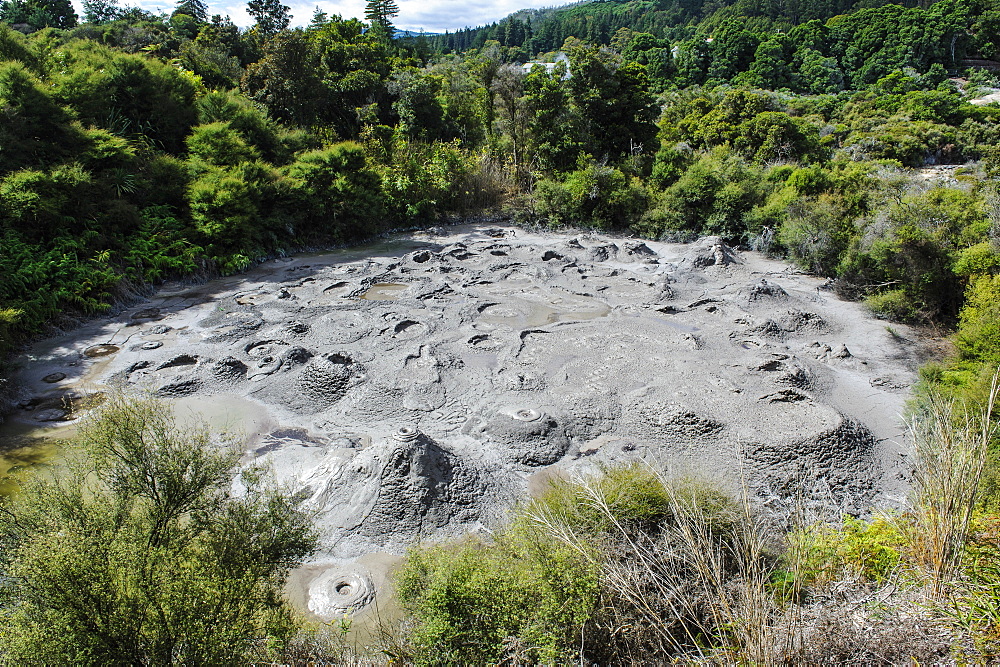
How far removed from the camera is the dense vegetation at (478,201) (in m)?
4.23

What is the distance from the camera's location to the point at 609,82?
81.5 feet

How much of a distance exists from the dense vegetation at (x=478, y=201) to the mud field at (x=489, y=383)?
1308 mm

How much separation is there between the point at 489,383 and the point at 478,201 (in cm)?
1649

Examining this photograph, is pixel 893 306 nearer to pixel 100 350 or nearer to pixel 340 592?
pixel 340 592

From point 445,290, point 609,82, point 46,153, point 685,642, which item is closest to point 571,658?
point 685,642

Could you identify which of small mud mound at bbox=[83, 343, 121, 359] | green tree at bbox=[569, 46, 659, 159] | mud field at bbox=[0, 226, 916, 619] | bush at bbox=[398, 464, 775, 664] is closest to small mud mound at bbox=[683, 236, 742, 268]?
mud field at bbox=[0, 226, 916, 619]

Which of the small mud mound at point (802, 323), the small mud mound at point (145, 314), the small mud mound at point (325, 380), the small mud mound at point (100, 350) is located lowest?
the small mud mound at point (802, 323)

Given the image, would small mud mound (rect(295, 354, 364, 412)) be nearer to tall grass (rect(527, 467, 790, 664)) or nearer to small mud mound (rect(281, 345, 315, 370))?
small mud mound (rect(281, 345, 315, 370))

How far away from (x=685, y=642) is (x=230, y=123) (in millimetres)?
22026

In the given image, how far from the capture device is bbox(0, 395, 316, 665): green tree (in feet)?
11.5

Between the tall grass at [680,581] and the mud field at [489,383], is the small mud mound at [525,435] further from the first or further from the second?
the tall grass at [680,581]

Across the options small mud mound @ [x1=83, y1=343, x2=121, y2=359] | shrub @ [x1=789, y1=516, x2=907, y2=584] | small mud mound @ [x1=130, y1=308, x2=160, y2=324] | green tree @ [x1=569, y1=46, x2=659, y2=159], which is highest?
green tree @ [x1=569, y1=46, x2=659, y2=159]

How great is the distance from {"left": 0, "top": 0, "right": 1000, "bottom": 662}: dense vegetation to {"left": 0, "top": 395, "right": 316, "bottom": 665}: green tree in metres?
0.04

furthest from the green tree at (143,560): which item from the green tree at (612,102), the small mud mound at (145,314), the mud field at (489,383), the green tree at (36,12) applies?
the green tree at (36,12)
